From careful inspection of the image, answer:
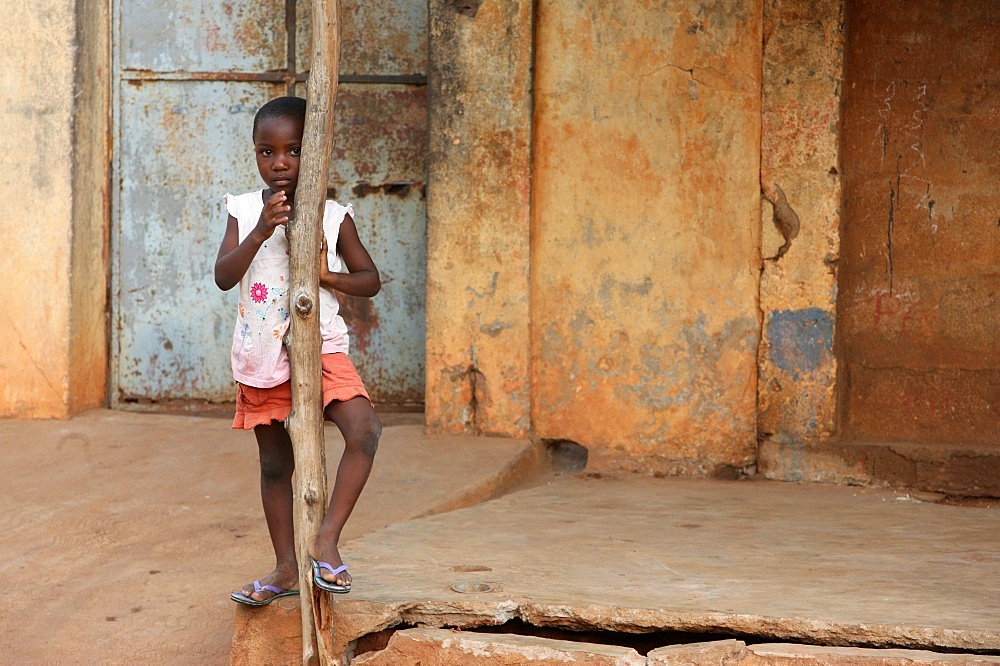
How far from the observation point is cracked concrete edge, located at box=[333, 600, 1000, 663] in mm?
2867

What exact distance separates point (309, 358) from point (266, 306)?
200 millimetres

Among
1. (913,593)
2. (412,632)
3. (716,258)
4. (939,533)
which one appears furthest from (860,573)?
(716,258)

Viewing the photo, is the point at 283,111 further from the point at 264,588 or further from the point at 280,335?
the point at 264,588

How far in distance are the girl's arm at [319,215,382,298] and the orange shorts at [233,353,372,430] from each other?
0.63 feet

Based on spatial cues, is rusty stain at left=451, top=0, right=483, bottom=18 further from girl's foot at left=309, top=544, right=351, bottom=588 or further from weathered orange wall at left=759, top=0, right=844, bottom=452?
girl's foot at left=309, top=544, right=351, bottom=588

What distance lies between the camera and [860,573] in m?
3.43

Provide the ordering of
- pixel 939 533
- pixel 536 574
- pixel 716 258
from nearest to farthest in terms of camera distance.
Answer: pixel 536 574
pixel 939 533
pixel 716 258

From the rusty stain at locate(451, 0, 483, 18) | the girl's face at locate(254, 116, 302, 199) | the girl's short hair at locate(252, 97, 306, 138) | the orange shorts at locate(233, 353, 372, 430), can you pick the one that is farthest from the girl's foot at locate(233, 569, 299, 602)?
the rusty stain at locate(451, 0, 483, 18)

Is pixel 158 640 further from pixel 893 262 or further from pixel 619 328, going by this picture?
pixel 893 262

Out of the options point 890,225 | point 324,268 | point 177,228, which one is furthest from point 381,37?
point 324,268

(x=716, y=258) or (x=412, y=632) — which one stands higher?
(x=716, y=258)

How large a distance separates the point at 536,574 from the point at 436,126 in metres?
2.50

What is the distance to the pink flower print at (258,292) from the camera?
3154 millimetres

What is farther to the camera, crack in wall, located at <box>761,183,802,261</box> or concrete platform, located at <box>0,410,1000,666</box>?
crack in wall, located at <box>761,183,802,261</box>
